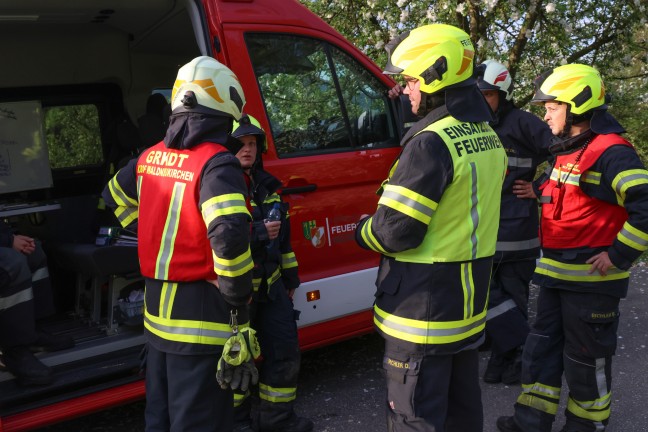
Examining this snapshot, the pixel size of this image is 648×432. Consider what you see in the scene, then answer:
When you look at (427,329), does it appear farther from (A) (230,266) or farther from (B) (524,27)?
(B) (524,27)

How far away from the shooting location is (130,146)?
5129 millimetres

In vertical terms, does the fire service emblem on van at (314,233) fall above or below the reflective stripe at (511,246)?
above

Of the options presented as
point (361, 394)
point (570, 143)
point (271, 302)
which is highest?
point (570, 143)

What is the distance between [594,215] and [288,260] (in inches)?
61.2

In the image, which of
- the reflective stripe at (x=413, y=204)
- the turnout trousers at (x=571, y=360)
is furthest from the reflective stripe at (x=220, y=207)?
the turnout trousers at (x=571, y=360)

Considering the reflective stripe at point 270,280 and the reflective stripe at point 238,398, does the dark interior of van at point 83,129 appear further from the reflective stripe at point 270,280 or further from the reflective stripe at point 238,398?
the reflective stripe at point 270,280

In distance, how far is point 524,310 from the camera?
169 inches

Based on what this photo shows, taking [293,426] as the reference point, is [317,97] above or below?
above

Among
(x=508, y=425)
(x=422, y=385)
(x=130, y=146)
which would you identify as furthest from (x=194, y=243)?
(x=130, y=146)

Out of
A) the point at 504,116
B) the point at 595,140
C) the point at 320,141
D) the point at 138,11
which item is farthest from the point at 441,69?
the point at 138,11

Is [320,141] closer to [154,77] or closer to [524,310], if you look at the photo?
[524,310]

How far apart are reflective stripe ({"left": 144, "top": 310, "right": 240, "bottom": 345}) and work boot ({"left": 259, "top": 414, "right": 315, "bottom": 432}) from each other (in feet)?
3.97

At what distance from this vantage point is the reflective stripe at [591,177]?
327 centimetres

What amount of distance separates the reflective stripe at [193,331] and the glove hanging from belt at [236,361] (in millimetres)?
36
